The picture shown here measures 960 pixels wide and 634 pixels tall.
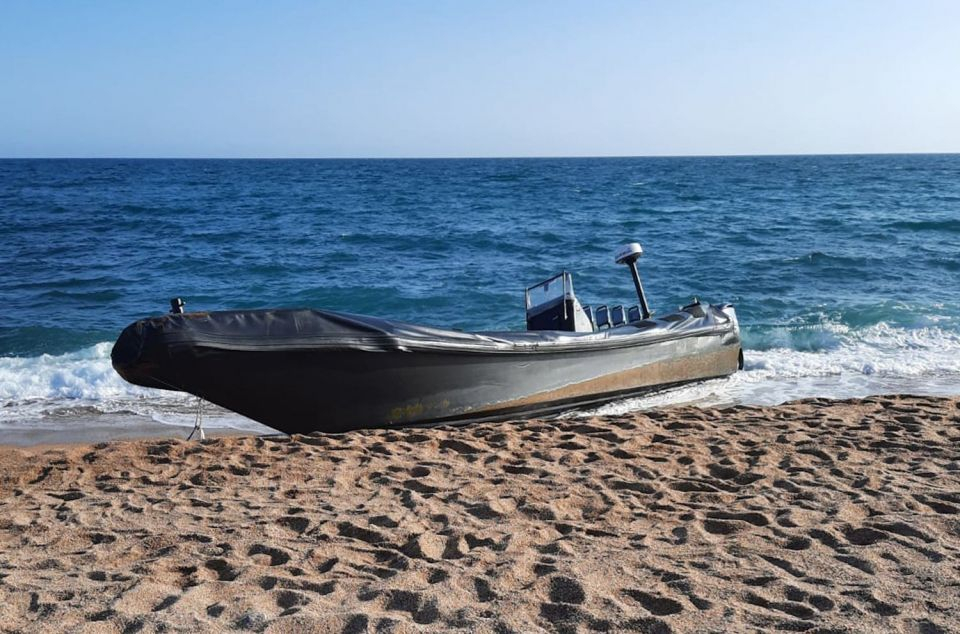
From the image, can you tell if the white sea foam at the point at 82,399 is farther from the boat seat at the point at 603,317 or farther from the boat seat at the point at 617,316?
the boat seat at the point at 617,316

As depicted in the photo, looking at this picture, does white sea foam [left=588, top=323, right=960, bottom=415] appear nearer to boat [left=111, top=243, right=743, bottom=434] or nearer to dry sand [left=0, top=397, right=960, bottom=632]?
boat [left=111, top=243, right=743, bottom=434]

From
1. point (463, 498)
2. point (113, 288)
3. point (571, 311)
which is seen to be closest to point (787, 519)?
point (463, 498)

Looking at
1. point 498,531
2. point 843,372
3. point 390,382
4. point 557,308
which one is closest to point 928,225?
point 843,372

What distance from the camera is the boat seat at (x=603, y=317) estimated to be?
9688 millimetres

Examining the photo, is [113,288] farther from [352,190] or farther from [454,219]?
[352,190]

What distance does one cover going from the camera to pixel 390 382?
7.21m

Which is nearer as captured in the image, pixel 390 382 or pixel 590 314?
pixel 390 382

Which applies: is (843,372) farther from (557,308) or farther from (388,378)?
(388,378)

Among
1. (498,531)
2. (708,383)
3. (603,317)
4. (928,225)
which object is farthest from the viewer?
(928,225)

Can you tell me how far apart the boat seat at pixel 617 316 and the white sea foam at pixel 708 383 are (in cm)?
92

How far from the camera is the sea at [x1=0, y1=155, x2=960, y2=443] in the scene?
1079 centimetres

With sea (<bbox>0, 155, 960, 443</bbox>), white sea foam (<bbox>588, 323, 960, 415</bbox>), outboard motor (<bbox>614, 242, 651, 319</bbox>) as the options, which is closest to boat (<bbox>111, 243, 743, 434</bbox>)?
outboard motor (<bbox>614, 242, 651, 319</bbox>)

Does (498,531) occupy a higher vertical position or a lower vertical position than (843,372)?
higher

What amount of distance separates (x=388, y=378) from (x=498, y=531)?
2746mm
